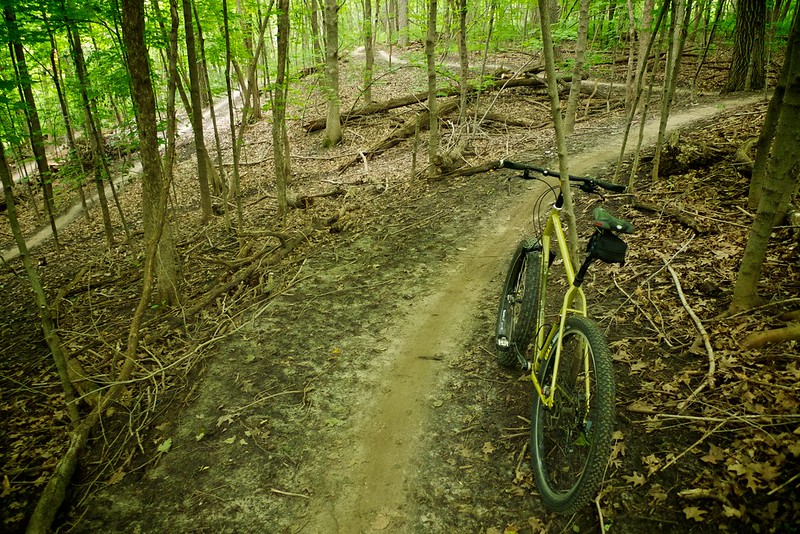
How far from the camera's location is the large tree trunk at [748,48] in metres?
11.6

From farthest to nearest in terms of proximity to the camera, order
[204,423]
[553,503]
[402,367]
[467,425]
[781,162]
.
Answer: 1. [402,367]
2. [204,423]
3. [467,425]
4. [781,162]
5. [553,503]

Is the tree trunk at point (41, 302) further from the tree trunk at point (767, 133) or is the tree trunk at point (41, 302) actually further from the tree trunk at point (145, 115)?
the tree trunk at point (767, 133)

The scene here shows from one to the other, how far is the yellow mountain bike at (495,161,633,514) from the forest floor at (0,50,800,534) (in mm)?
285

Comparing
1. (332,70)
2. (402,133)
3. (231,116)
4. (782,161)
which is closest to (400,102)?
(402,133)

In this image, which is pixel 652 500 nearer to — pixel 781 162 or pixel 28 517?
pixel 781 162

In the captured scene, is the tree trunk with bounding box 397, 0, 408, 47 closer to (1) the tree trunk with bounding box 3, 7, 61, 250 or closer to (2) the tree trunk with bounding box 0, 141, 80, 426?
(1) the tree trunk with bounding box 3, 7, 61, 250

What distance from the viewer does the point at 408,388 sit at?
14.9ft

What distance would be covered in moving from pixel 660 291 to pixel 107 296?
9640mm

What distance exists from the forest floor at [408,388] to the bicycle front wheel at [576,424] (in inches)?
9.7

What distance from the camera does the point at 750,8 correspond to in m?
11.5

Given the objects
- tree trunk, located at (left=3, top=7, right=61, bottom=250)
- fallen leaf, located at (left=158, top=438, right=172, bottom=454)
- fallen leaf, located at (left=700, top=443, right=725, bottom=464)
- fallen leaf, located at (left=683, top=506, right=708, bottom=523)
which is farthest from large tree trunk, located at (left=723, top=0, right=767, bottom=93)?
tree trunk, located at (left=3, top=7, right=61, bottom=250)

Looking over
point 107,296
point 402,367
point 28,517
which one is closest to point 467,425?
point 402,367

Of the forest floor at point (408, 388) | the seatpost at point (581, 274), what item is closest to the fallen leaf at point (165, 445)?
the forest floor at point (408, 388)

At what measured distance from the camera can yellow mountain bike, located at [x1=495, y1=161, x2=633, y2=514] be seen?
249 cm
